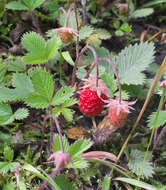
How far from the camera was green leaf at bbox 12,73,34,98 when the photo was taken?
4.62 ft

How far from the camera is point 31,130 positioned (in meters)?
1.58

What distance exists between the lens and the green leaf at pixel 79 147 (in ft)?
3.92

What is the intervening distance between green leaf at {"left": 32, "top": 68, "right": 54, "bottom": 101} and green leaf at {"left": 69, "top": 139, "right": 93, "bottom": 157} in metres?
0.28

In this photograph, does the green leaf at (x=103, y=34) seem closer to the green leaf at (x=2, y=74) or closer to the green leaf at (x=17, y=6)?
the green leaf at (x=17, y=6)

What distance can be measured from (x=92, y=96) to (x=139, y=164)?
47cm

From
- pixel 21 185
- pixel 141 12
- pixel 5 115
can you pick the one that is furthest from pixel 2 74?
pixel 141 12

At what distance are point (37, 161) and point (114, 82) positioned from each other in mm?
643

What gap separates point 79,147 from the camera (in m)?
1.21

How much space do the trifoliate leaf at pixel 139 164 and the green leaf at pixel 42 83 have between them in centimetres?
60

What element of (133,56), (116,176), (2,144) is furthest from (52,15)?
(116,176)

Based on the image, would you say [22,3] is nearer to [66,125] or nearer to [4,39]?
[4,39]

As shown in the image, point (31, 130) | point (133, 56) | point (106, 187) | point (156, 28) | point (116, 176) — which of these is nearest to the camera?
point (106, 187)

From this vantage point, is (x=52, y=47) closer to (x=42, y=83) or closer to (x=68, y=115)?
(x=42, y=83)

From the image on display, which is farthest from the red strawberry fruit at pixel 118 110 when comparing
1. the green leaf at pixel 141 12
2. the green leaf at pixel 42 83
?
the green leaf at pixel 141 12
